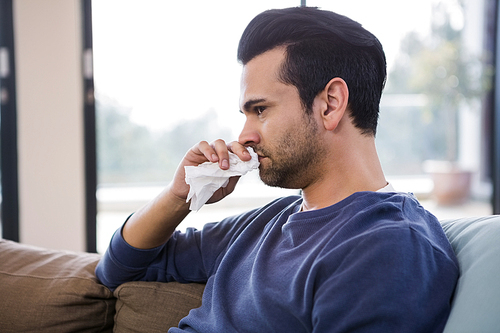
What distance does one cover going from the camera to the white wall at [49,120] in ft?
8.84

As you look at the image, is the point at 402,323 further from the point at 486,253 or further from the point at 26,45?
the point at 26,45

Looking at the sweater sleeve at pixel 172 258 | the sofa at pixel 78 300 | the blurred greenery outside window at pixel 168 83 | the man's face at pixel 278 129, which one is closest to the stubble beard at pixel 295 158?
the man's face at pixel 278 129

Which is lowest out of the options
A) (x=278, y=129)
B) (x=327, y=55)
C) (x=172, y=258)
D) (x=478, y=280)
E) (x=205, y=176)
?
(x=172, y=258)

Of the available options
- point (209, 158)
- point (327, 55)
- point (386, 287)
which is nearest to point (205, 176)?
point (209, 158)

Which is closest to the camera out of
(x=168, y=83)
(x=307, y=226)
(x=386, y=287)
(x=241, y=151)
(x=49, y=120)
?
(x=386, y=287)

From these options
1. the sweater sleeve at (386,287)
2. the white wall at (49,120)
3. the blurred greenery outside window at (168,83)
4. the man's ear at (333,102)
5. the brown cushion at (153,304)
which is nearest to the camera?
the sweater sleeve at (386,287)

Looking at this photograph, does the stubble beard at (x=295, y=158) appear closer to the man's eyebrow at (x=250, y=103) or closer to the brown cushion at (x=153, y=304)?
the man's eyebrow at (x=250, y=103)

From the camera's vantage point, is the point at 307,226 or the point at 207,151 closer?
the point at 307,226

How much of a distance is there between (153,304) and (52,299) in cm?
30

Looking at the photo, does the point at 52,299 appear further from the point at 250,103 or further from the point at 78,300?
the point at 250,103

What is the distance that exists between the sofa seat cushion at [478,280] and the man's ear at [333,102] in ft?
1.28

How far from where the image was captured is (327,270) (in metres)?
0.84

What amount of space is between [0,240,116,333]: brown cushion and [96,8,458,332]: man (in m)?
0.07

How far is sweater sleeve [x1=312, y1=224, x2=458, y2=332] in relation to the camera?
742mm
